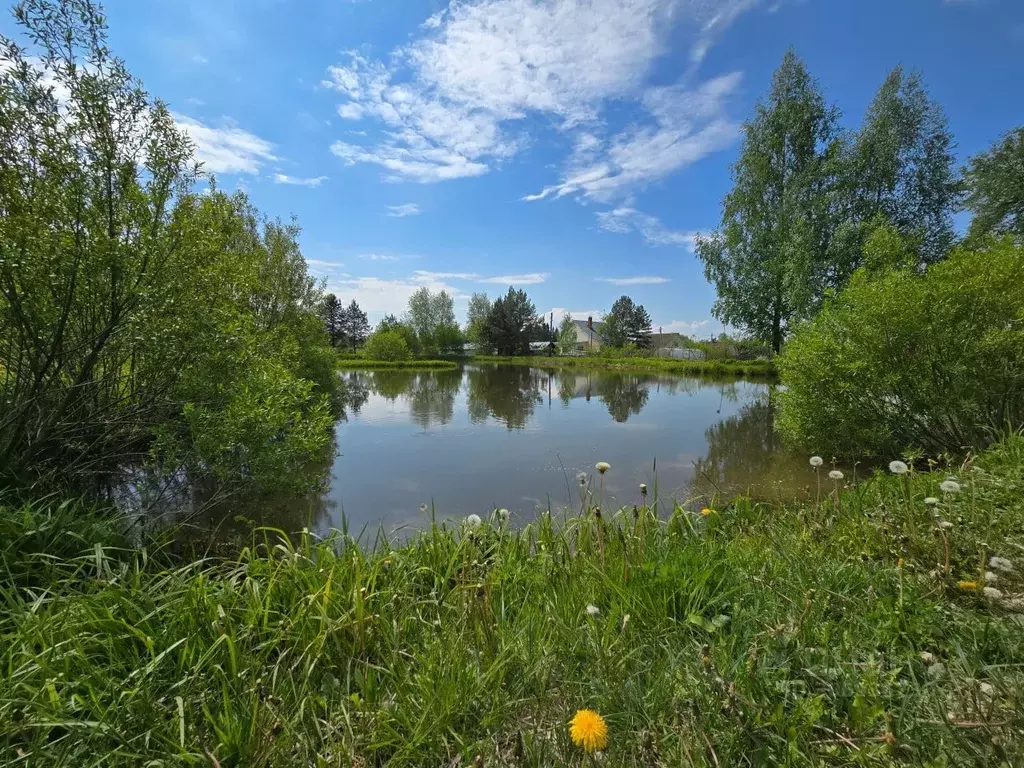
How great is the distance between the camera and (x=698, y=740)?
127 cm

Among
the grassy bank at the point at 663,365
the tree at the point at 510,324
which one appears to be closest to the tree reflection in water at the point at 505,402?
the grassy bank at the point at 663,365

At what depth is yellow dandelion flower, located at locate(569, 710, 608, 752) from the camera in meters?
1.15

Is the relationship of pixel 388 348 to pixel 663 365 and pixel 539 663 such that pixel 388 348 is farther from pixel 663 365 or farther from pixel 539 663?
pixel 539 663

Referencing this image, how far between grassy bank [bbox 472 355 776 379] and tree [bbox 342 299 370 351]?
62.6 feet

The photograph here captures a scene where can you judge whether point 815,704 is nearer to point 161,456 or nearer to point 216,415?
point 216,415

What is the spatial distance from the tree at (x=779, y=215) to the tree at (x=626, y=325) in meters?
33.8

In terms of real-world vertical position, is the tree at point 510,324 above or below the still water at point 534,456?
above

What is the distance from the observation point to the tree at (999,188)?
15141 mm

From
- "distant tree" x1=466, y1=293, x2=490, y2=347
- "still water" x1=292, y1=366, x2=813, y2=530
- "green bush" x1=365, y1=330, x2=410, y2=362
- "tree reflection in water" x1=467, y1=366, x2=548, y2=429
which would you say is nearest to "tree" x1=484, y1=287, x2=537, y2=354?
"distant tree" x1=466, y1=293, x2=490, y2=347

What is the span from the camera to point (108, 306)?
154 inches

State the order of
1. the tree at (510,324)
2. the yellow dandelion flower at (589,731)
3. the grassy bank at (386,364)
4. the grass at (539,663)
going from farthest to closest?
the tree at (510,324)
the grassy bank at (386,364)
the grass at (539,663)
the yellow dandelion flower at (589,731)

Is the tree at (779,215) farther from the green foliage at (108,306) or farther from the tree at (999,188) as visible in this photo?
the green foliage at (108,306)

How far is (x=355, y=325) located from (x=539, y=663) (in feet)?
213

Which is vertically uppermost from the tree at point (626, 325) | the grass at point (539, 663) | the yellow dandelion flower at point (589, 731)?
the tree at point (626, 325)
